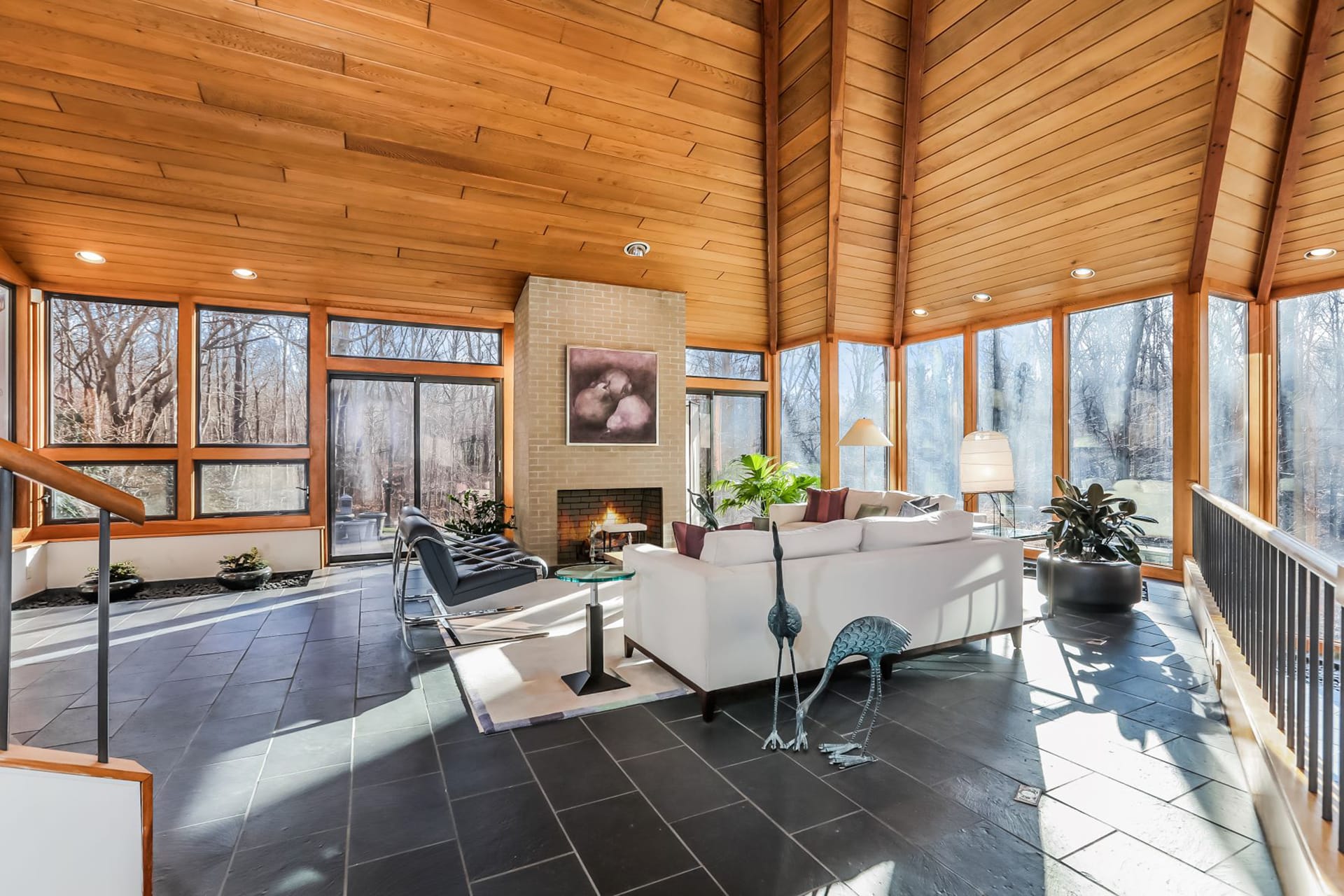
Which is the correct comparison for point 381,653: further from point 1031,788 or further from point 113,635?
point 1031,788

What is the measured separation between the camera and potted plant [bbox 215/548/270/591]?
18.0ft

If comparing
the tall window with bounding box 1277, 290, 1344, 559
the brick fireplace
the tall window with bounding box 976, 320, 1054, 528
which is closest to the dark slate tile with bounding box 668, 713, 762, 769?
the brick fireplace

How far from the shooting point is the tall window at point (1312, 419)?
16.1ft

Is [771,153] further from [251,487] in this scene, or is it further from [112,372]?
[112,372]

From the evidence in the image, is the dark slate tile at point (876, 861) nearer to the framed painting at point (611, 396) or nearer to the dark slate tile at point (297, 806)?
the dark slate tile at point (297, 806)

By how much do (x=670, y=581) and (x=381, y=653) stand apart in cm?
194

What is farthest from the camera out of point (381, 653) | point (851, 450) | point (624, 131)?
point (851, 450)

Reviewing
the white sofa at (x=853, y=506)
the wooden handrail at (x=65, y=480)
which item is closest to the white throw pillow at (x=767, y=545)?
the wooden handrail at (x=65, y=480)

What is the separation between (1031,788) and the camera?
7.47 feet

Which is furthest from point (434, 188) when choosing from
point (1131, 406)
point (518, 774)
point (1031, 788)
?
point (1131, 406)

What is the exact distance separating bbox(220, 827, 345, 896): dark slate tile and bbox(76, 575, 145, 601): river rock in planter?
14.6 ft

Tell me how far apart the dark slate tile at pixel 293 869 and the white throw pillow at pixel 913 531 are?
104 inches

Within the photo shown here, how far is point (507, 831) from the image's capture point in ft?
6.81

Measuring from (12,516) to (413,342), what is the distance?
624 cm
